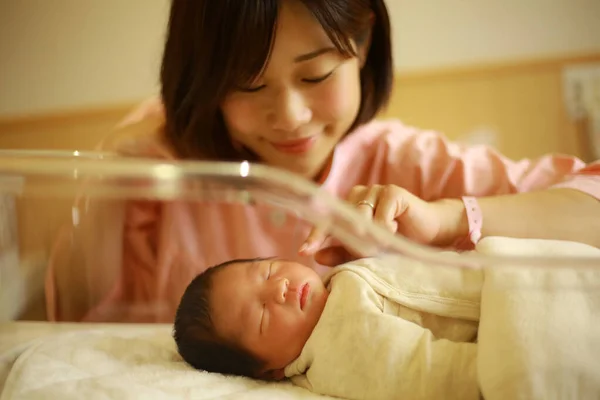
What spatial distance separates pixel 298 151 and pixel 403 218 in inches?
7.4

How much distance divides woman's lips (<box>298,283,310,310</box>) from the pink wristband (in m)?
0.19

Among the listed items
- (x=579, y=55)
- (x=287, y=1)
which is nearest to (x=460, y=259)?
(x=287, y=1)

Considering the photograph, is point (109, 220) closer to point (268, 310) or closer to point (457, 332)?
point (268, 310)

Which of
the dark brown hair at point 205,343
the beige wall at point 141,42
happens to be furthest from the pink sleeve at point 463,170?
the beige wall at point 141,42

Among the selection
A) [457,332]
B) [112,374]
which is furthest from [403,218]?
[112,374]

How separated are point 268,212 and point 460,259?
0.70ft

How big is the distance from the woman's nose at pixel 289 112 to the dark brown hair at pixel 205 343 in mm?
178

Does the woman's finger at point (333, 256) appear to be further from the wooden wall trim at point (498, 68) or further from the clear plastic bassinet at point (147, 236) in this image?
the wooden wall trim at point (498, 68)

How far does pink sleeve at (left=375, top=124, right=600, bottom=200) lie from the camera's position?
2.51 feet

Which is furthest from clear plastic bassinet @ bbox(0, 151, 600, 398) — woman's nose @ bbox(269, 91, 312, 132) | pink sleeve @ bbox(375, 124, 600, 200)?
pink sleeve @ bbox(375, 124, 600, 200)

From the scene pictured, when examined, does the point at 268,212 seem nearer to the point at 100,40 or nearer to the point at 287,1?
the point at 287,1

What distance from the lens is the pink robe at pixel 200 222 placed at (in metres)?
0.70

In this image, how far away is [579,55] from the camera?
4.04ft

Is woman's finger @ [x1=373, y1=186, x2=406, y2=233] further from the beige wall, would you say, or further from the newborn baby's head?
the beige wall
